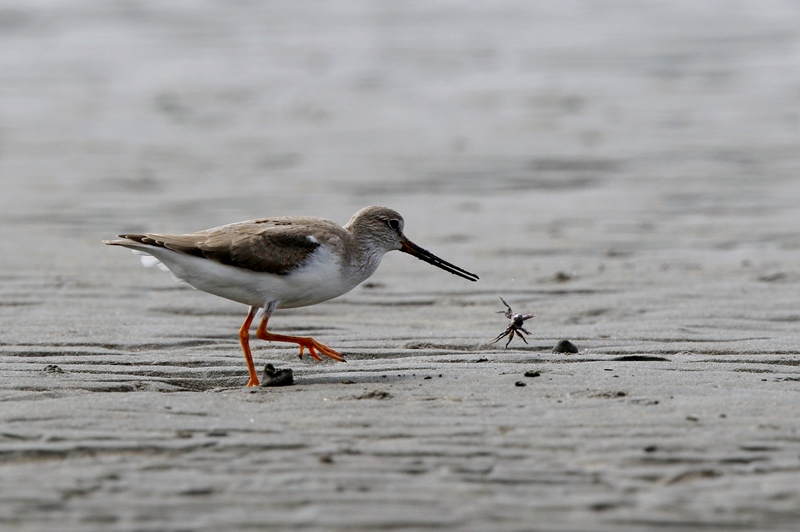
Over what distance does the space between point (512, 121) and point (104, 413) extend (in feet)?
39.0

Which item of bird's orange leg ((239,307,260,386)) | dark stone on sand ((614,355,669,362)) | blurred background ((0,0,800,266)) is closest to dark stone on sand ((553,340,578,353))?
dark stone on sand ((614,355,669,362))

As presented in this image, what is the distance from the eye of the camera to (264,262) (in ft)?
21.5

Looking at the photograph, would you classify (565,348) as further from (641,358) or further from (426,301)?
(426,301)

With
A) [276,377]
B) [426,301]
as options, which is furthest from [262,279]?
[426,301]

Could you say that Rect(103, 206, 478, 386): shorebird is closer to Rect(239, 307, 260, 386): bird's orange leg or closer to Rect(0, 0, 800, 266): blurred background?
Rect(239, 307, 260, 386): bird's orange leg

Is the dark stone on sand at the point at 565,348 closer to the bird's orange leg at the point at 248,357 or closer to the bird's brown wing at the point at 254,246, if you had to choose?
the bird's brown wing at the point at 254,246

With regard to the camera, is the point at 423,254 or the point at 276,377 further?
the point at 423,254

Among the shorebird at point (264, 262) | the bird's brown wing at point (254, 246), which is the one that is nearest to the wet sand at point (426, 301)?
Answer: the shorebird at point (264, 262)

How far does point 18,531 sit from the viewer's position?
3.86m

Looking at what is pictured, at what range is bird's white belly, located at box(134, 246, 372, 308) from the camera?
259 inches

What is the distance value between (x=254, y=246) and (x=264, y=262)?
0.41 ft

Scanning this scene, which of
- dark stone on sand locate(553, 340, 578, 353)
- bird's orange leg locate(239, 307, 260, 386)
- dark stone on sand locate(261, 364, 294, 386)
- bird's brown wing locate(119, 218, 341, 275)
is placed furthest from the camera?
bird's brown wing locate(119, 218, 341, 275)

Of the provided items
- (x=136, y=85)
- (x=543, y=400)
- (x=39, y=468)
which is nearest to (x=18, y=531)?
(x=39, y=468)

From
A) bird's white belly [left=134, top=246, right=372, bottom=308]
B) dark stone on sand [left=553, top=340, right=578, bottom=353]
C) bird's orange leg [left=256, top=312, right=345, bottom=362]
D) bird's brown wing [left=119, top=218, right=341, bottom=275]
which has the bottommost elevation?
bird's orange leg [left=256, top=312, right=345, bottom=362]
